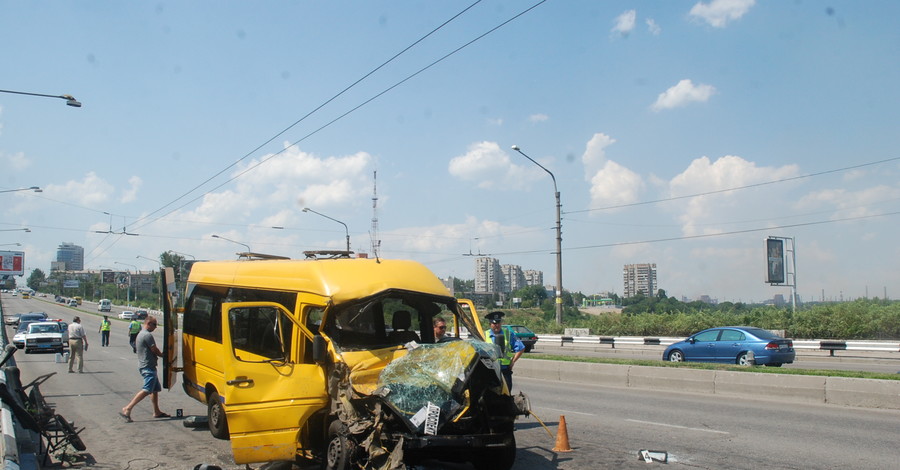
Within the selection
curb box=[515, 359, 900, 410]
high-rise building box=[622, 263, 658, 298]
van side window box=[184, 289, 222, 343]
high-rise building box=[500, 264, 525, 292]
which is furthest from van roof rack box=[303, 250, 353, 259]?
high-rise building box=[622, 263, 658, 298]

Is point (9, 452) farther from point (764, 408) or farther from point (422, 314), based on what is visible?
point (764, 408)

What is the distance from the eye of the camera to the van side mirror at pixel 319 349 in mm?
6832

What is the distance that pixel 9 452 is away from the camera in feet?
21.1

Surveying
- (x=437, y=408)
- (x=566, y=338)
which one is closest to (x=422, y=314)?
(x=437, y=408)

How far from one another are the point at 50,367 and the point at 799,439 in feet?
75.1

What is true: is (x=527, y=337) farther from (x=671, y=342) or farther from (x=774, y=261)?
(x=774, y=261)

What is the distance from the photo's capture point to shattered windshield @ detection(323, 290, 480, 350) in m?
7.43

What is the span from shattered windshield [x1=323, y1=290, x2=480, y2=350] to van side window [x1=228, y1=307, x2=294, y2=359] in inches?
24.0

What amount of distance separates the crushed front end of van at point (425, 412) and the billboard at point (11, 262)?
71677mm

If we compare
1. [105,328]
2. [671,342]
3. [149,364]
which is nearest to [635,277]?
[671,342]

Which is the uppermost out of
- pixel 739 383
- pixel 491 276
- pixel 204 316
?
pixel 491 276

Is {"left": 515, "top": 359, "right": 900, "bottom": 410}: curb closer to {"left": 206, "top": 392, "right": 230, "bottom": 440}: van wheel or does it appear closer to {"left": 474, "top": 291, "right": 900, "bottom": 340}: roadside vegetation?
{"left": 206, "top": 392, "right": 230, "bottom": 440}: van wheel

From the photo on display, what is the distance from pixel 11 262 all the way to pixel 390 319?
75.7 meters

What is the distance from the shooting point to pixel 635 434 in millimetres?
9969
